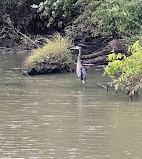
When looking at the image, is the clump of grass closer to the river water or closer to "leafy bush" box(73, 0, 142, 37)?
"leafy bush" box(73, 0, 142, 37)

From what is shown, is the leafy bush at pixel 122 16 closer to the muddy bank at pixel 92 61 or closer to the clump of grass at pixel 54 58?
the muddy bank at pixel 92 61

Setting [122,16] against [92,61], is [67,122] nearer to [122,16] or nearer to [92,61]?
[122,16]

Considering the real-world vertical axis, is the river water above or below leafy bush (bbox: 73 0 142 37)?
below

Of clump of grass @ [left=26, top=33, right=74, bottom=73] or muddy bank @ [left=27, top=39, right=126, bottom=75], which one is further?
clump of grass @ [left=26, top=33, right=74, bottom=73]

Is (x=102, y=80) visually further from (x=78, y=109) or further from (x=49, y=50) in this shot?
(x=78, y=109)

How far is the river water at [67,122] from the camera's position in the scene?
21.6 feet

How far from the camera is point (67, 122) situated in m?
8.49

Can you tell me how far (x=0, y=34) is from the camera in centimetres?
2728

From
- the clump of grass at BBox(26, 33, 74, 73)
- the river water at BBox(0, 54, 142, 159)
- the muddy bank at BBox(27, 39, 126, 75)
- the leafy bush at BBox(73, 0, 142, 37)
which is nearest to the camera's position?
the river water at BBox(0, 54, 142, 159)

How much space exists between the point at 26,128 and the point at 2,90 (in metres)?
4.77

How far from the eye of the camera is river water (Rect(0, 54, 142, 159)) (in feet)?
21.6

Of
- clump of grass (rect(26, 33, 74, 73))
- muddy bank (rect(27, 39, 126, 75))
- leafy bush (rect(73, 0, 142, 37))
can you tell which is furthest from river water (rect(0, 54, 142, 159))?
clump of grass (rect(26, 33, 74, 73))

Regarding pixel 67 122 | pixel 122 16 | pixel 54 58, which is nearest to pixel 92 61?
pixel 54 58

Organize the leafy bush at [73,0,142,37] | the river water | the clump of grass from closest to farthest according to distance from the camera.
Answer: the river water
the leafy bush at [73,0,142,37]
the clump of grass
